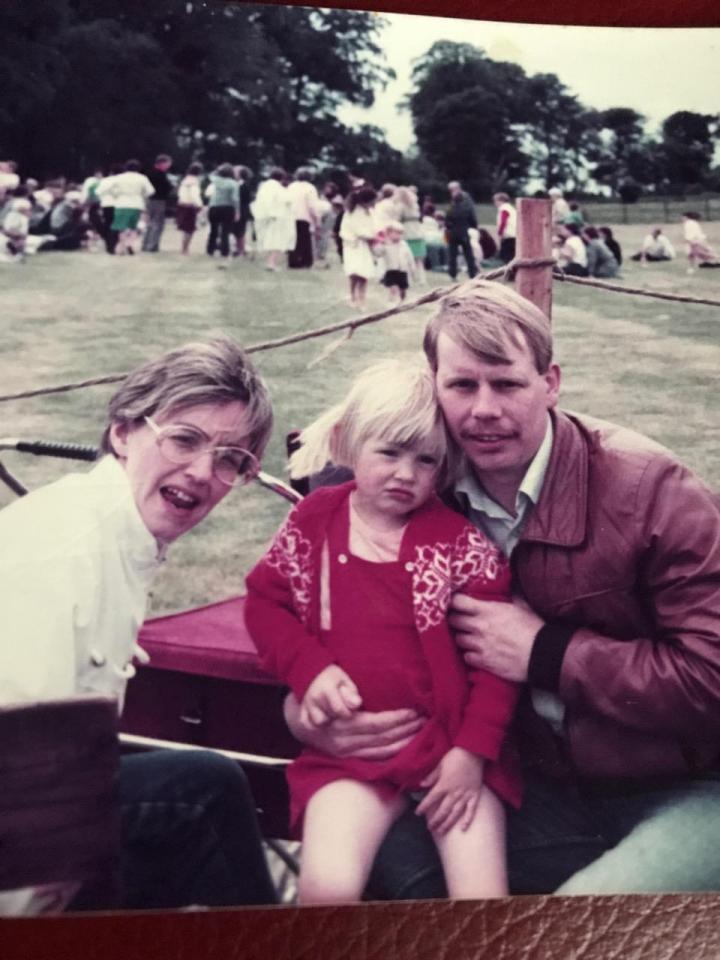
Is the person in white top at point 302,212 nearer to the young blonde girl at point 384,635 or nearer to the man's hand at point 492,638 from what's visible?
the young blonde girl at point 384,635

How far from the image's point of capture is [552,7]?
1389 mm

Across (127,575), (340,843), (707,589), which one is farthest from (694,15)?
(340,843)

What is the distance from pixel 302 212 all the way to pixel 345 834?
26.8 inches

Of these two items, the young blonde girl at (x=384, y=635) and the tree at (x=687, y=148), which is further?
the tree at (x=687, y=148)

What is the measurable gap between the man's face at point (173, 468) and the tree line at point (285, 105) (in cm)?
29

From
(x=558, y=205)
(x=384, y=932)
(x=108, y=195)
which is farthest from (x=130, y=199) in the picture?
(x=384, y=932)

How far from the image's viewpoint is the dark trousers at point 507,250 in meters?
1.37

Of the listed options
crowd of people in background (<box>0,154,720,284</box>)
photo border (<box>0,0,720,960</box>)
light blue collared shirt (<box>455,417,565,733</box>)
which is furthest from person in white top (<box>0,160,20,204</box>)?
light blue collared shirt (<box>455,417,565,733</box>)

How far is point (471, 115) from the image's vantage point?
1445 millimetres

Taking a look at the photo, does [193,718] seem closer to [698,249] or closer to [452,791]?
[452,791]

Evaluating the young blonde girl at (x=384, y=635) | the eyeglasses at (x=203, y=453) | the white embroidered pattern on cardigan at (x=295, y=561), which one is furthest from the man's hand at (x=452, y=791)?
the eyeglasses at (x=203, y=453)

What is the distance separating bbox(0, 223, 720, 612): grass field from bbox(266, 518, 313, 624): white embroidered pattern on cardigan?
0.02 metres

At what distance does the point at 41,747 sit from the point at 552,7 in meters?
0.98

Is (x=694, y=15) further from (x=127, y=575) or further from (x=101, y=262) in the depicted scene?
(x=127, y=575)
